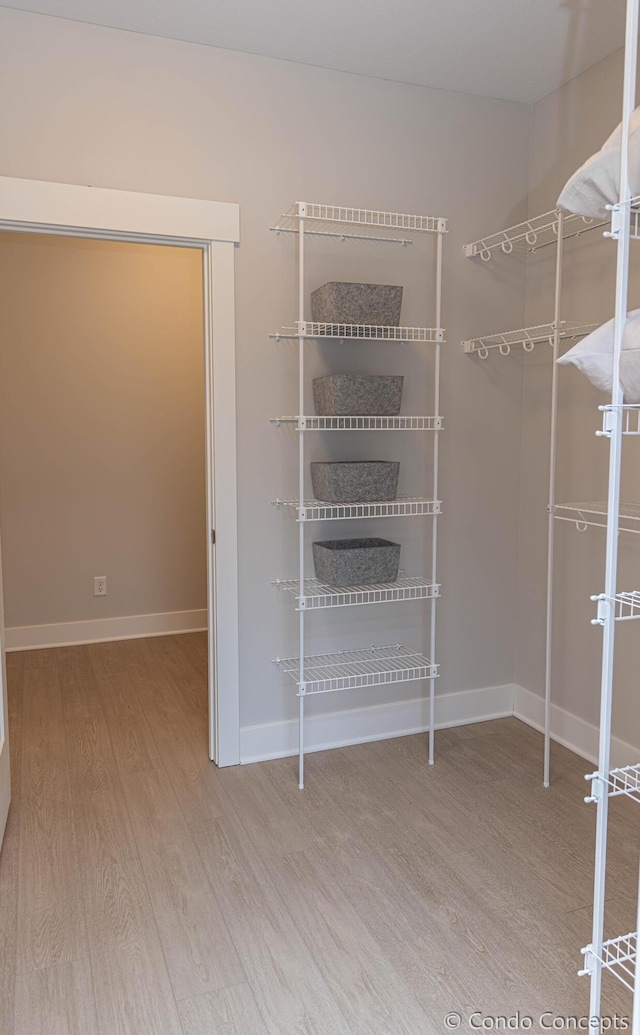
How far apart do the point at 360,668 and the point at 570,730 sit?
0.90 m

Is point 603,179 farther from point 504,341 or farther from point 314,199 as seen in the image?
point 504,341

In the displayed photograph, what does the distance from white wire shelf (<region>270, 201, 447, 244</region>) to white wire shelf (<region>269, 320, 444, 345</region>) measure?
0.35 meters

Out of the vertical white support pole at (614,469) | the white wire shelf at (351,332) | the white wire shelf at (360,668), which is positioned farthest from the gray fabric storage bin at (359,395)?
the vertical white support pole at (614,469)

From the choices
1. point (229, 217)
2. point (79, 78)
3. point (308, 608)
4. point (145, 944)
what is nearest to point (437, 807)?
point (308, 608)

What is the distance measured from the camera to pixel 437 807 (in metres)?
2.66

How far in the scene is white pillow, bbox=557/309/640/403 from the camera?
141 cm

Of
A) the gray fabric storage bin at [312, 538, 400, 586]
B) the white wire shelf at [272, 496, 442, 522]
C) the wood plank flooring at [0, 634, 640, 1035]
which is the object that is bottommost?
the wood plank flooring at [0, 634, 640, 1035]

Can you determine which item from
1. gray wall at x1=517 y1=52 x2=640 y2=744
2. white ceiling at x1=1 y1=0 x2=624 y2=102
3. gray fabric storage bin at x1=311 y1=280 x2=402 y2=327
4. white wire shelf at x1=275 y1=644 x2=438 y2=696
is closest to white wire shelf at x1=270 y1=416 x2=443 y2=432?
gray fabric storage bin at x1=311 y1=280 x2=402 y2=327

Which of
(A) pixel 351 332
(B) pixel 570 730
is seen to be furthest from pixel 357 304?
(B) pixel 570 730

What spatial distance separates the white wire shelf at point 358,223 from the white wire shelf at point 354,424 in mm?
688

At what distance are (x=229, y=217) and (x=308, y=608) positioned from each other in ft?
4.77

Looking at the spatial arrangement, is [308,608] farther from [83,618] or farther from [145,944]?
[83,618]

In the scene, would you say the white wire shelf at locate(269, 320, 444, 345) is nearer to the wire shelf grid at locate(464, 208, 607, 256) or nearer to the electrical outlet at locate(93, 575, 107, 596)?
the wire shelf grid at locate(464, 208, 607, 256)

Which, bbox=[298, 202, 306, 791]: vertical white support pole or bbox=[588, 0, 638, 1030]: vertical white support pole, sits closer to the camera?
bbox=[588, 0, 638, 1030]: vertical white support pole
